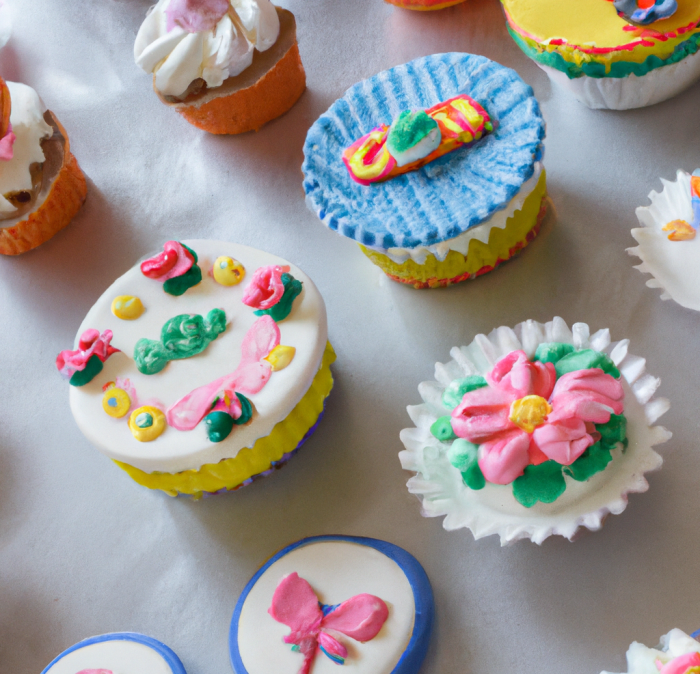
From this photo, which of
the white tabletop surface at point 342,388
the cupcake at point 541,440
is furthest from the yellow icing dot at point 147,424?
the cupcake at point 541,440

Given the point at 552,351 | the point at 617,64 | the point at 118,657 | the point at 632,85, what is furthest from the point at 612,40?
the point at 118,657

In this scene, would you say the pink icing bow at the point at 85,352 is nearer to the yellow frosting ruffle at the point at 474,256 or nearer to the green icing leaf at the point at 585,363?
the yellow frosting ruffle at the point at 474,256

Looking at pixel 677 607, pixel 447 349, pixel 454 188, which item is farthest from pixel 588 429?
pixel 454 188

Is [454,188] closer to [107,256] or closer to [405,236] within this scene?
[405,236]

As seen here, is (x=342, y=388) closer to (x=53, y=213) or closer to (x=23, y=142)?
(x=53, y=213)

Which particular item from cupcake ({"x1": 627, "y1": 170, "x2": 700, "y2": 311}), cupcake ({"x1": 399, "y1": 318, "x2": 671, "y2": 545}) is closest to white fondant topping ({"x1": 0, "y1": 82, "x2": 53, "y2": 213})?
cupcake ({"x1": 399, "y1": 318, "x2": 671, "y2": 545})
